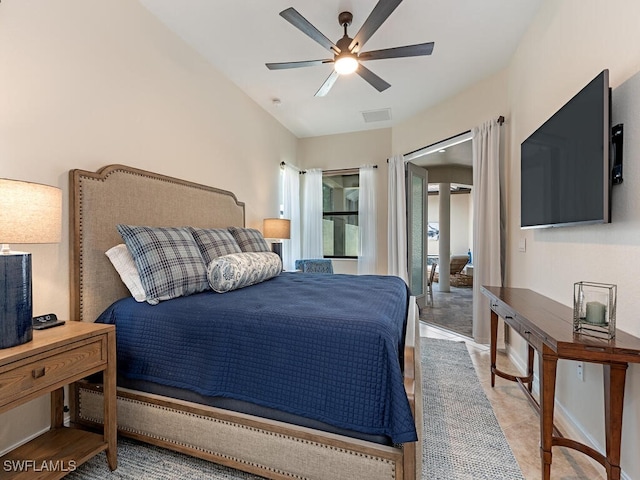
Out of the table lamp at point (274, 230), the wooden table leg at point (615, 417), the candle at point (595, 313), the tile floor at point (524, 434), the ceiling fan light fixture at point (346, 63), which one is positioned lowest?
the tile floor at point (524, 434)

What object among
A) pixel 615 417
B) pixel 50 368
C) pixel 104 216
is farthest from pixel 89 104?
pixel 615 417

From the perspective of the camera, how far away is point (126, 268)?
192 centimetres

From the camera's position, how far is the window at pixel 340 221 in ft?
17.8

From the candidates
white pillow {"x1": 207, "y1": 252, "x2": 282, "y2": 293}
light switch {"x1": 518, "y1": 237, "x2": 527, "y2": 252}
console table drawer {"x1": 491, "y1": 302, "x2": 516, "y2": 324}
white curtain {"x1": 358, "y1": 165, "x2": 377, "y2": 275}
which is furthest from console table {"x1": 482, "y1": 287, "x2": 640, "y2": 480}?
white curtain {"x1": 358, "y1": 165, "x2": 377, "y2": 275}

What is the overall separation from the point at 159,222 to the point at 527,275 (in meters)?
3.02

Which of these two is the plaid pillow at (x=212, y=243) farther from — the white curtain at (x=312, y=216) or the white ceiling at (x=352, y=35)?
the white curtain at (x=312, y=216)

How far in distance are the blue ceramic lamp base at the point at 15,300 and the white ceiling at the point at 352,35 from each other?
2.16 m

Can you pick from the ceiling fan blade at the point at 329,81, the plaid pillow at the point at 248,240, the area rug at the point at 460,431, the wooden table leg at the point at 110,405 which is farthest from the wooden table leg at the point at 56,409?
the ceiling fan blade at the point at 329,81

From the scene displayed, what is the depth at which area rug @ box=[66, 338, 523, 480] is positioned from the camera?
1501 millimetres

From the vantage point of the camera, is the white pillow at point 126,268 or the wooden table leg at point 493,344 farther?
the wooden table leg at point 493,344

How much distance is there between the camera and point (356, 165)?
5.11m

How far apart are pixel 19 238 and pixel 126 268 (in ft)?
2.41

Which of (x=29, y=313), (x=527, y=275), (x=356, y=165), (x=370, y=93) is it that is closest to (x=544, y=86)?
(x=527, y=275)

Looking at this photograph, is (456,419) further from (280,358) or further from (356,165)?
(356,165)
